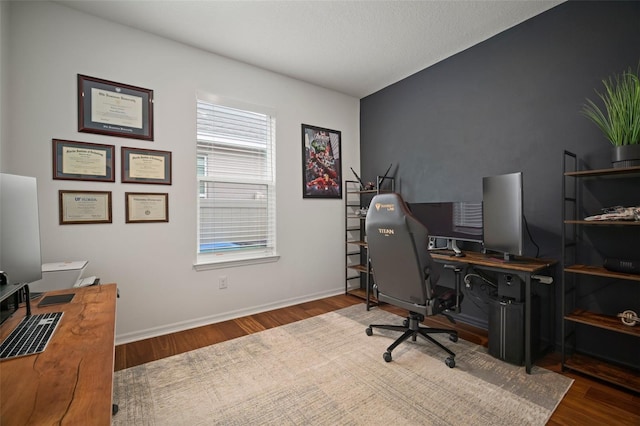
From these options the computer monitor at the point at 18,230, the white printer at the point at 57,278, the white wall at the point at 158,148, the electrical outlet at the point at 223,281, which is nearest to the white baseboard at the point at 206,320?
the white wall at the point at 158,148

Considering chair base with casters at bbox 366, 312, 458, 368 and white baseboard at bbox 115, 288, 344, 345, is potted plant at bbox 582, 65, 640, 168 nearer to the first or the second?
chair base with casters at bbox 366, 312, 458, 368

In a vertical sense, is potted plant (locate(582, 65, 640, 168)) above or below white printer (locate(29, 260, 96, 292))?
above

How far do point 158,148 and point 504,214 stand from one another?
309 centimetres

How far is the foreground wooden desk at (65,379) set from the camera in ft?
2.16

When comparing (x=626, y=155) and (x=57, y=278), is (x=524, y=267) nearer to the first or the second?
(x=626, y=155)

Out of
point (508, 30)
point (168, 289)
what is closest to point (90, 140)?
point (168, 289)

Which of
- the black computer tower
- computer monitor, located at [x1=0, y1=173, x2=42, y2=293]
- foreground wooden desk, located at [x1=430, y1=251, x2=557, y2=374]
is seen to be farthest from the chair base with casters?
computer monitor, located at [x1=0, y1=173, x2=42, y2=293]

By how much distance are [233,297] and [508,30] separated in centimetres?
380

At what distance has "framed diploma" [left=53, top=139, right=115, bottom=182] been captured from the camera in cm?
231

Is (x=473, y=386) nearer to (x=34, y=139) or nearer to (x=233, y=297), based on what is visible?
(x=233, y=297)

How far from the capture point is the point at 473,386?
1.91 meters

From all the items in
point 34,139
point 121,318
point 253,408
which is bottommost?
point 253,408

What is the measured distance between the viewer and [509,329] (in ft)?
7.16

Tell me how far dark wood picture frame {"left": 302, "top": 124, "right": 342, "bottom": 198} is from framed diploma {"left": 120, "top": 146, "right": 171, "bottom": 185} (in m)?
1.58
